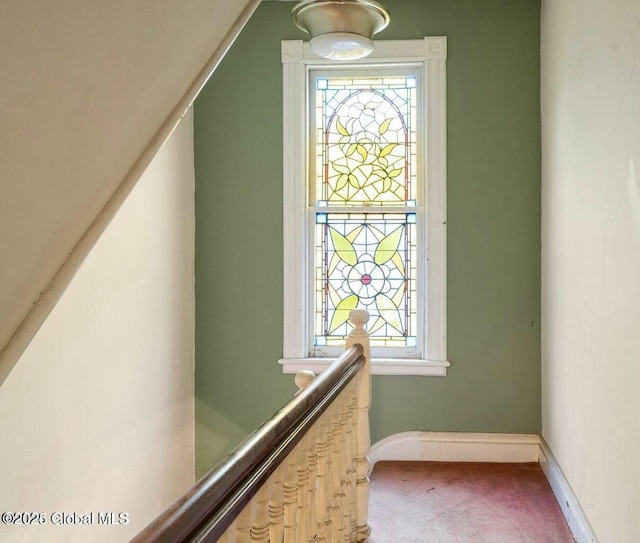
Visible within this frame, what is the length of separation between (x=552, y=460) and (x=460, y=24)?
2438 mm

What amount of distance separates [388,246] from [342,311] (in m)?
0.48

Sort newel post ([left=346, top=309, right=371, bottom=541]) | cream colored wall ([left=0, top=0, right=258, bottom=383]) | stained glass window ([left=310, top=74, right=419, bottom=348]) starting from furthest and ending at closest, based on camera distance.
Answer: stained glass window ([left=310, top=74, right=419, bottom=348]) → newel post ([left=346, top=309, right=371, bottom=541]) → cream colored wall ([left=0, top=0, right=258, bottom=383])

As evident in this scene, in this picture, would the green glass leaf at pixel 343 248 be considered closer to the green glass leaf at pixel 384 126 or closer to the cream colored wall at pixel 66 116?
the green glass leaf at pixel 384 126

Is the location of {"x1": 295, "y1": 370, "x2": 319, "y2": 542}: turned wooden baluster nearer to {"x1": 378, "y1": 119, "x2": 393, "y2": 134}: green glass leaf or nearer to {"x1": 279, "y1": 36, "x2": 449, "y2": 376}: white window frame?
{"x1": 279, "y1": 36, "x2": 449, "y2": 376}: white window frame

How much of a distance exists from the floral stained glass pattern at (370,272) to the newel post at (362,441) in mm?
1084

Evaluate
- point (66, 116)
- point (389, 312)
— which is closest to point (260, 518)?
point (66, 116)

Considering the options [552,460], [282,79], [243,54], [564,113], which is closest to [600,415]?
[552,460]

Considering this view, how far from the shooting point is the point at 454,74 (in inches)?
137

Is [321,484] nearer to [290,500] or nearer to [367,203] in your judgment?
[290,500]

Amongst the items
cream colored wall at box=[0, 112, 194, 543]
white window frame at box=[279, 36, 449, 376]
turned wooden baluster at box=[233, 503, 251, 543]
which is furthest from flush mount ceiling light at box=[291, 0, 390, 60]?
turned wooden baluster at box=[233, 503, 251, 543]

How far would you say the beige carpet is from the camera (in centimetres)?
254

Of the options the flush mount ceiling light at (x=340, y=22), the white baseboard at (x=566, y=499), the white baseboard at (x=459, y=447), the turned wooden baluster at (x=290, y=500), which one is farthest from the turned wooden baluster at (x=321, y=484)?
the white baseboard at (x=459, y=447)

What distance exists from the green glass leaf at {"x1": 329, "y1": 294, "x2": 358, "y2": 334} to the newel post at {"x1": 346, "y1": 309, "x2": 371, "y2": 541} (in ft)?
3.53

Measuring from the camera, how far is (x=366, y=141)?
11.9ft
